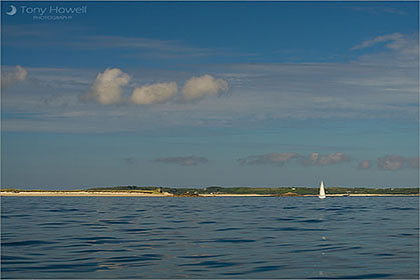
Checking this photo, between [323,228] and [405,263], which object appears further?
[323,228]

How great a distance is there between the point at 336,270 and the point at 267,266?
3.71 meters

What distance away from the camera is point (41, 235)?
1681 inches

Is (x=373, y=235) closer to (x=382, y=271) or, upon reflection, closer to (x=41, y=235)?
(x=382, y=271)

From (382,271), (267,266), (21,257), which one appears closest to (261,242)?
(267,266)

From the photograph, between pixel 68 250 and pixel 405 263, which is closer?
pixel 405 263

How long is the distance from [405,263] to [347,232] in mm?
17255

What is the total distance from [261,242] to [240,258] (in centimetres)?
801

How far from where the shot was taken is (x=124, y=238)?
41094mm

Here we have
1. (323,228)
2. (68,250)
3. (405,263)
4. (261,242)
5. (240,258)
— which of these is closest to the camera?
(405,263)

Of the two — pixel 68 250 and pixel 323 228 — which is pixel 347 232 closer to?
pixel 323 228

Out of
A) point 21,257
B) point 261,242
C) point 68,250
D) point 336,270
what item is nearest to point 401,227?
point 261,242

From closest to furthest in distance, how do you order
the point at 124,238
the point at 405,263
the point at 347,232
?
1. the point at 405,263
2. the point at 124,238
3. the point at 347,232

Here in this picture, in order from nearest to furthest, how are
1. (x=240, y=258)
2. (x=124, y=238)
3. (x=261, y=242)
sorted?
(x=240, y=258) → (x=261, y=242) → (x=124, y=238)

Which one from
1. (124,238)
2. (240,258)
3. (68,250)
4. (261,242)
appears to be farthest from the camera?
(124,238)
